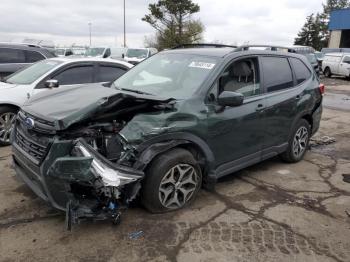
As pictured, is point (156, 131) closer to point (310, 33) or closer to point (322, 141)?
point (322, 141)

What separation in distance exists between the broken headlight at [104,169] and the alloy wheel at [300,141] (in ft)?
10.8

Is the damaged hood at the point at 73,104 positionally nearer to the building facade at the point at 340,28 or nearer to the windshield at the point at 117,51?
the windshield at the point at 117,51

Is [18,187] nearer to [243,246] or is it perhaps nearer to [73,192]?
[73,192]

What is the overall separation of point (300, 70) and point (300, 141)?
3.68 feet

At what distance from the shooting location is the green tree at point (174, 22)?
41.4 m

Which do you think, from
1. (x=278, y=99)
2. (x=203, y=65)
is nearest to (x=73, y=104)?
(x=203, y=65)

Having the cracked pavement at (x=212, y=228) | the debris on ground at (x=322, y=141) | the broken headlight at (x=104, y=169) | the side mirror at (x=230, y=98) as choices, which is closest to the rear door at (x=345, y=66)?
the debris on ground at (x=322, y=141)

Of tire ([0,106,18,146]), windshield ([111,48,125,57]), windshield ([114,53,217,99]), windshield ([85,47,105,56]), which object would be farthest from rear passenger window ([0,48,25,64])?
windshield ([85,47,105,56])

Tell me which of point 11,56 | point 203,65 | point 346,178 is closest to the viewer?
point 203,65

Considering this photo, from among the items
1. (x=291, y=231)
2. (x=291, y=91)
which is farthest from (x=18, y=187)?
(x=291, y=91)

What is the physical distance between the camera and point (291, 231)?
12.4ft

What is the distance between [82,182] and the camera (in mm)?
3289

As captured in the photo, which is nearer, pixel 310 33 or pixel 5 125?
pixel 5 125

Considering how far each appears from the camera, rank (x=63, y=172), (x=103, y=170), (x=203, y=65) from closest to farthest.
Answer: (x=63, y=172) → (x=103, y=170) → (x=203, y=65)
